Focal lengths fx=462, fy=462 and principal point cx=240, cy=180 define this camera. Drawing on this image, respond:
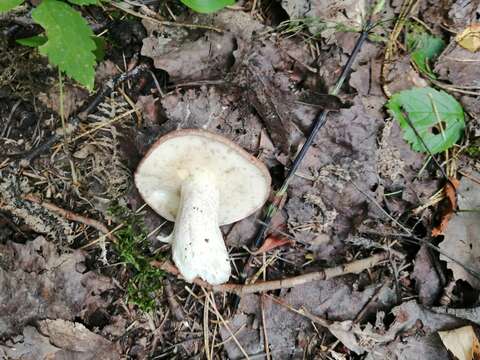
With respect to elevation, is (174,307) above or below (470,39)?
below

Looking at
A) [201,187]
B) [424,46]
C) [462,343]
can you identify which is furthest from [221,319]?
[424,46]

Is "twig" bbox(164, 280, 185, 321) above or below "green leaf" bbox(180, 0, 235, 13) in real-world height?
below

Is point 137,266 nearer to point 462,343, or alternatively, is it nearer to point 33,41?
point 33,41

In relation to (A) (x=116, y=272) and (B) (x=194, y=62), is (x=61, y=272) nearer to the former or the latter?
(A) (x=116, y=272)

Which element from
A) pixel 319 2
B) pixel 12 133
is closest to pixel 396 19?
pixel 319 2

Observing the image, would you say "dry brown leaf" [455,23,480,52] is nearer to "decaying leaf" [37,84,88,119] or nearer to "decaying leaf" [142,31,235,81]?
"decaying leaf" [142,31,235,81]

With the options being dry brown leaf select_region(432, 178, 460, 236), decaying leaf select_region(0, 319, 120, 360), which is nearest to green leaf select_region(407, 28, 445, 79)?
dry brown leaf select_region(432, 178, 460, 236)
